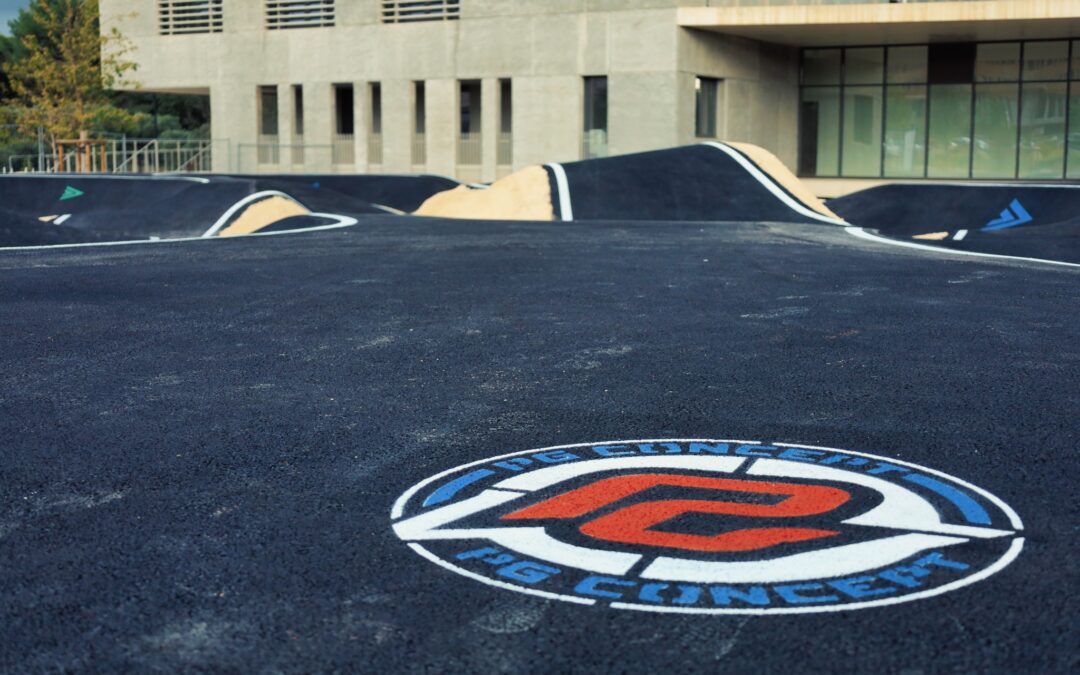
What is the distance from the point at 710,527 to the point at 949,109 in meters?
42.0

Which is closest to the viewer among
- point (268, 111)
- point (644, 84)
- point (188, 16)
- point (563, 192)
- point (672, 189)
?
point (672, 189)

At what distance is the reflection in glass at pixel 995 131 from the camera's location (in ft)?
141

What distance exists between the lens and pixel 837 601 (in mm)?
4129

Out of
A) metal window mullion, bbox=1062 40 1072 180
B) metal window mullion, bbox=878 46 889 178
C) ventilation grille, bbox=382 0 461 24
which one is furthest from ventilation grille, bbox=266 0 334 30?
metal window mullion, bbox=1062 40 1072 180

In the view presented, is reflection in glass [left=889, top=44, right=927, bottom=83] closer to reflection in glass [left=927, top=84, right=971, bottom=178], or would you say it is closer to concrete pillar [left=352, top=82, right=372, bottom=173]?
reflection in glass [left=927, top=84, right=971, bottom=178]

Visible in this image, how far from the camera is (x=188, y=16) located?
51.5 m

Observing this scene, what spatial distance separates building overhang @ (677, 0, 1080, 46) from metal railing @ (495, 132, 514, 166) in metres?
7.96

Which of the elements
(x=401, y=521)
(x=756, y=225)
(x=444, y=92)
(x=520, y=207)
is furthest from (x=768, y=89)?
(x=401, y=521)

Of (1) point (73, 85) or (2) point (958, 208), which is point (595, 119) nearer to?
(2) point (958, 208)

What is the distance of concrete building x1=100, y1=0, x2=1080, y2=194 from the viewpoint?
41094mm

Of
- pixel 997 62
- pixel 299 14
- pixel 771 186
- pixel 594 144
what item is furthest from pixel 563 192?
pixel 299 14

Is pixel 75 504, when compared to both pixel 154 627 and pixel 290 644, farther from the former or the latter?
pixel 290 644

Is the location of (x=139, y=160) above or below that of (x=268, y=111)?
below

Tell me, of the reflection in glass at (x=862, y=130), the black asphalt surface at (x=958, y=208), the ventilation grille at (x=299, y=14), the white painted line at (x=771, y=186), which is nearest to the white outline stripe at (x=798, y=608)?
the black asphalt surface at (x=958, y=208)
